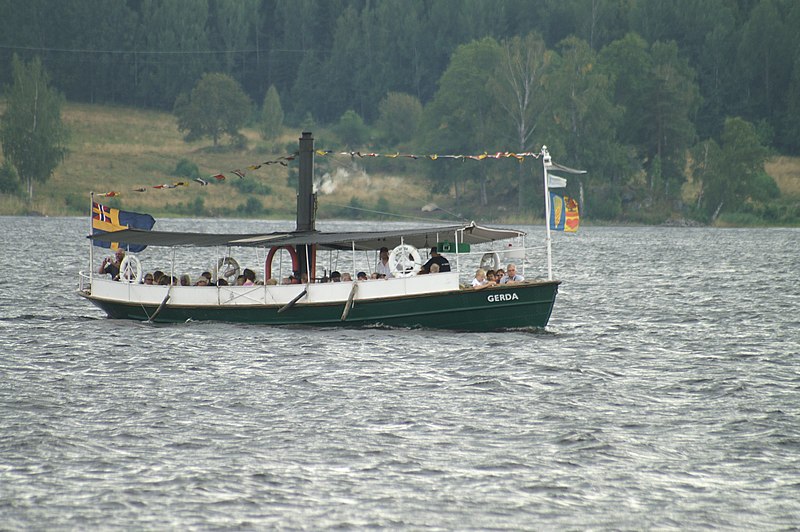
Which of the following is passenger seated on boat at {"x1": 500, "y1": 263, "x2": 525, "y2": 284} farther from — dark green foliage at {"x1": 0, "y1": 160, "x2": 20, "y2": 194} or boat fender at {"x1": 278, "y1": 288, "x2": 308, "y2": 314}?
dark green foliage at {"x1": 0, "y1": 160, "x2": 20, "y2": 194}

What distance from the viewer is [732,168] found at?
125000mm

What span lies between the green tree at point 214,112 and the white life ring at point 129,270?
413 feet

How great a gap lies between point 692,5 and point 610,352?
135 meters

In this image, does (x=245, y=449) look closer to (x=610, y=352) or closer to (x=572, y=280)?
(x=610, y=352)

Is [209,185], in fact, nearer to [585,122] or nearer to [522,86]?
[522,86]

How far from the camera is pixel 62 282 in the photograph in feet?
198

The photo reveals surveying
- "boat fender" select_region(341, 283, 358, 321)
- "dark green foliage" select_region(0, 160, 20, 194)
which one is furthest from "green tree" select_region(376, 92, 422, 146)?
"boat fender" select_region(341, 283, 358, 321)

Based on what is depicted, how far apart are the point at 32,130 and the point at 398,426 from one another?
4787 inches

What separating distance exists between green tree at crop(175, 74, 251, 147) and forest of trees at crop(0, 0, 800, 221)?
207 inches

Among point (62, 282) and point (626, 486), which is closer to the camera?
point (626, 486)

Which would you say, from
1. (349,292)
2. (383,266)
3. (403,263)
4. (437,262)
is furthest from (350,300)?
(437,262)

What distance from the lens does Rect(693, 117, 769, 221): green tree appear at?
125m

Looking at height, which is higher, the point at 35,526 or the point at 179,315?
the point at 179,315

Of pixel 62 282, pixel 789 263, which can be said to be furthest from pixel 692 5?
pixel 62 282
